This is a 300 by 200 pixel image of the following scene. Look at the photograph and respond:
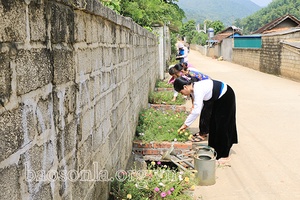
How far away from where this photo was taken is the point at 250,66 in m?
21.9

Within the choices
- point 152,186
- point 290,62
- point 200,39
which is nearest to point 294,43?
point 290,62

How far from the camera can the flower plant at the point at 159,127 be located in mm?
4828

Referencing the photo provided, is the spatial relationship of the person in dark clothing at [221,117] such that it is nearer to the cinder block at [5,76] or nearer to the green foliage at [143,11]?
the green foliage at [143,11]

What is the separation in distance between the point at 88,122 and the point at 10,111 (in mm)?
1028

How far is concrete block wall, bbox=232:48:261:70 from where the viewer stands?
20406mm

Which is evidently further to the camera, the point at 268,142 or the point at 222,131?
the point at 268,142

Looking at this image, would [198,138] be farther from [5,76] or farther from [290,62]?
[290,62]

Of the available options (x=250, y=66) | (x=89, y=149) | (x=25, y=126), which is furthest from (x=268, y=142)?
(x=250, y=66)

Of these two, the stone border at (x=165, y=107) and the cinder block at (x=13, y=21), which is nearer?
the cinder block at (x=13, y=21)

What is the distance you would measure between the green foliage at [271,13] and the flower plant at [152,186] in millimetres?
101326

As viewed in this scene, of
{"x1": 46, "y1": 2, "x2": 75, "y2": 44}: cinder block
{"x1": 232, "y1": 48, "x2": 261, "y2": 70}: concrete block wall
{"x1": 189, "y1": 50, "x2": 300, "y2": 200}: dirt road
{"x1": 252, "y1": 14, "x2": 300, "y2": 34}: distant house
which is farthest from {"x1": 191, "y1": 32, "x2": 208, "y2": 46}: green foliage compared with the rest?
{"x1": 46, "y1": 2, "x2": 75, "y2": 44}: cinder block

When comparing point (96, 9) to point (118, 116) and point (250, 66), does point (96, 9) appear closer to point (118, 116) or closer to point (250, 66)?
point (118, 116)

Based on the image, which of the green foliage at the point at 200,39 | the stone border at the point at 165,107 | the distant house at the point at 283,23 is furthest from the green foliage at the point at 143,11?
the green foliage at the point at 200,39

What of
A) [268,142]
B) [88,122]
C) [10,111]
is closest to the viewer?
[10,111]
